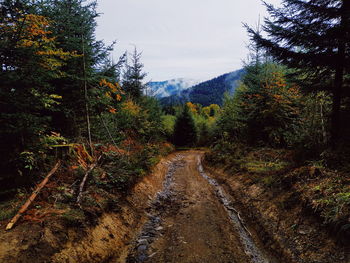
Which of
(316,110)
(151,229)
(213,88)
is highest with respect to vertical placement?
(213,88)

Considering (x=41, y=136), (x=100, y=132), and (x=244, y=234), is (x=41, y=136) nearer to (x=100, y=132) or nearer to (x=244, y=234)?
(x=100, y=132)

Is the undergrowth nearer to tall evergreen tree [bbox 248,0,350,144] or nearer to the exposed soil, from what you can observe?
the exposed soil

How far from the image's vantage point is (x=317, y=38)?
6035mm

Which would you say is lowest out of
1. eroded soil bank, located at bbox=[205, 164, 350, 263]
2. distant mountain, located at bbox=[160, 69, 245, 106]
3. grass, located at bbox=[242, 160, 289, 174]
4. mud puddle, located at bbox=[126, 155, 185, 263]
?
mud puddle, located at bbox=[126, 155, 185, 263]

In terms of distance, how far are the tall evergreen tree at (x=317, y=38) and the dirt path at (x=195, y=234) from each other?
4.78m

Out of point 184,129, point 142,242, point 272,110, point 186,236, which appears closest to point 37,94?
point 142,242

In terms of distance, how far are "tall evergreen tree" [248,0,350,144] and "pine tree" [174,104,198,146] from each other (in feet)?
85.4

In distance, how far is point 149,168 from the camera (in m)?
10.1

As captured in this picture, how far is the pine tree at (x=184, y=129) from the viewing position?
33000 mm

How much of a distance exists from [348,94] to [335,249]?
5.60m

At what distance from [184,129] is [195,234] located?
1120 inches

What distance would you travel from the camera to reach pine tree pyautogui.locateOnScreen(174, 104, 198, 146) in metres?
33.0

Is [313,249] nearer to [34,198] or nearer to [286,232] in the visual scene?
[286,232]

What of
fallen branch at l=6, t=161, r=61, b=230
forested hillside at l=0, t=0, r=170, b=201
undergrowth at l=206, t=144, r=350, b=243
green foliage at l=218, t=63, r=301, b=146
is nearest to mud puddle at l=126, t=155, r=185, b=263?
forested hillside at l=0, t=0, r=170, b=201
